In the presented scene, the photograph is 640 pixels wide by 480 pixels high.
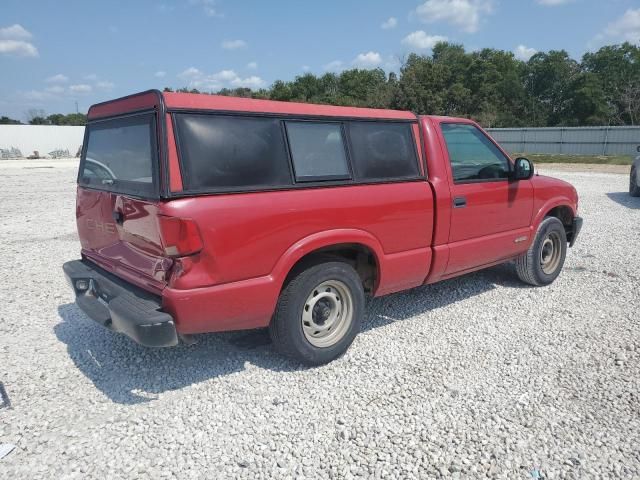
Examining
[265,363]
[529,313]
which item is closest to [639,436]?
[529,313]

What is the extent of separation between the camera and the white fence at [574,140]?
28.0 meters

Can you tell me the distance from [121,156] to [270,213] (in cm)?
130

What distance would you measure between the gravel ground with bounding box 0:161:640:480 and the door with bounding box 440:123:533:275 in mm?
634

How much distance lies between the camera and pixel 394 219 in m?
3.82

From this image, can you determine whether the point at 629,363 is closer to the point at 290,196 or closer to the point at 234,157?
the point at 290,196

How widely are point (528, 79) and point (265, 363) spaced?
66721 mm

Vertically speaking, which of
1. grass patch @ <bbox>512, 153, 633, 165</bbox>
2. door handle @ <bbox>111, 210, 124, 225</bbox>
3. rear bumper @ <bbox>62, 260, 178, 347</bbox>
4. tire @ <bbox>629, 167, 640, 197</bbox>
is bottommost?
grass patch @ <bbox>512, 153, 633, 165</bbox>

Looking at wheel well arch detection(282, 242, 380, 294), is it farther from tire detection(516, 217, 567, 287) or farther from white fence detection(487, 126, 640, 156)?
white fence detection(487, 126, 640, 156)

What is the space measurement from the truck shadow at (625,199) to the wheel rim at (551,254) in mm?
7039

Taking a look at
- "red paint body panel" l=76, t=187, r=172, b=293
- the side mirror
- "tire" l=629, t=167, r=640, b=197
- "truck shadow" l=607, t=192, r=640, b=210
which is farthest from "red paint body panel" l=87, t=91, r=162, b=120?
"tire" l=629, t=167, r=640, b=197

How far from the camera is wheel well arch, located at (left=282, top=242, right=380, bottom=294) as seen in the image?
3479mm

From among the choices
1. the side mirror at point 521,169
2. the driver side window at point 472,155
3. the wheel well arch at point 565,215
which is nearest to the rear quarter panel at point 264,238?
the driver side window at point 472,155

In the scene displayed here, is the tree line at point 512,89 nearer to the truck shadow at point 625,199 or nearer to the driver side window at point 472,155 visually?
the truck shadow at point 625,199

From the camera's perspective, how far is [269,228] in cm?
313
